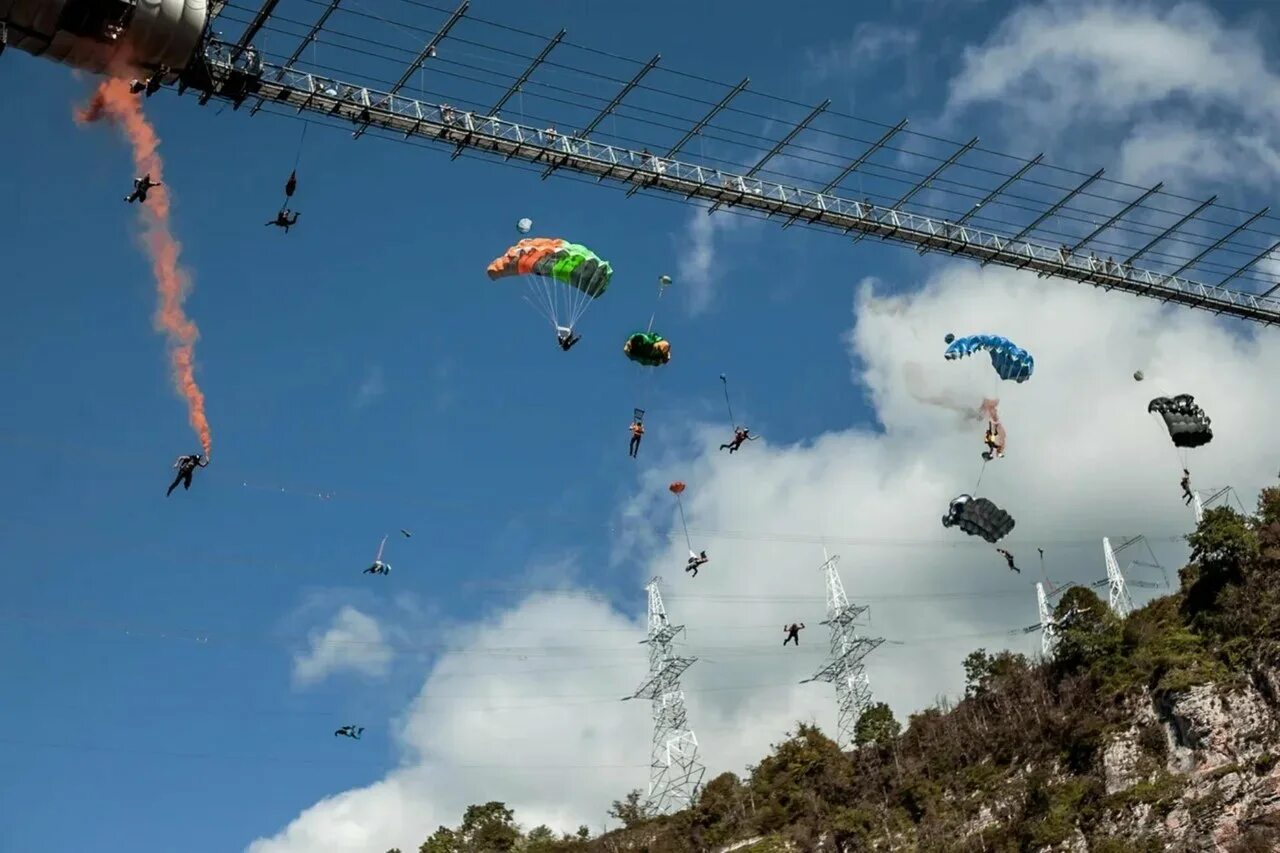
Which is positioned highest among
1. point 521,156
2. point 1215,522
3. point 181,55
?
point 521,156

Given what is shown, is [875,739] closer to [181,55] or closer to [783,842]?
[783,842]

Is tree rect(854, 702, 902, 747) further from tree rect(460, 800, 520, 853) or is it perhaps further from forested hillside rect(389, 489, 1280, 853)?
tree rect(460, 800, 520, 853)

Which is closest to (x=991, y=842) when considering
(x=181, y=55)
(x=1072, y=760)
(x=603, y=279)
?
(x=1072, y=760)

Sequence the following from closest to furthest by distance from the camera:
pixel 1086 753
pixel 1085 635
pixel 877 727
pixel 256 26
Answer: pixel 256 26 < pixel 1086 753 < pixel 1085 635 < pixel 877 727

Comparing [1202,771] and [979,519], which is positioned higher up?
[979,519]

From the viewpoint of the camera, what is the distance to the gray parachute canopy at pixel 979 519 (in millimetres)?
60031

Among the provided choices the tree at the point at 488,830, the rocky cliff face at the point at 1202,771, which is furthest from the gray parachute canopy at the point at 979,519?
the tree at the point at 488,830

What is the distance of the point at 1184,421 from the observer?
57344 millimetres

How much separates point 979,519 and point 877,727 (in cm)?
1081

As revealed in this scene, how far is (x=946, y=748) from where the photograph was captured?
192 feet

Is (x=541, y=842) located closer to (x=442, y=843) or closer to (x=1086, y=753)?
(x=442, y=843)

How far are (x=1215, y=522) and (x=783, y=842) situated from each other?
72.3ft

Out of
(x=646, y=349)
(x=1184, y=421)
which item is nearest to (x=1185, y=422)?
(x=1184, y=421)

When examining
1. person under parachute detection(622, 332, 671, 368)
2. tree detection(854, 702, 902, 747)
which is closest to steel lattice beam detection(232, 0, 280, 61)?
person under parachute detection(622, 332, 671, 368)
